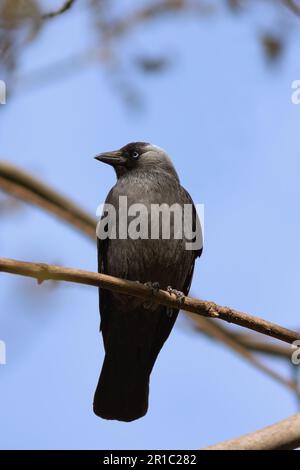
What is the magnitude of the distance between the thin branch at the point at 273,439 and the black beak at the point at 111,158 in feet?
11.9

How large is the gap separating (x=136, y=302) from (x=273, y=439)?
8.41ft

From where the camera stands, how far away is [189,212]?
680cm

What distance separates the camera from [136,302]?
659 centimetres

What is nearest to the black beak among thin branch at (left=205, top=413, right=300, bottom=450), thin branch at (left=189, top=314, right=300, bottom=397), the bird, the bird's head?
the bird's head

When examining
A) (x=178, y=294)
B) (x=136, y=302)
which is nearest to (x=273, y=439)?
(x=178, y=294)

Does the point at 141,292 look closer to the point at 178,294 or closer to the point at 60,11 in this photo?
the point at 178,294

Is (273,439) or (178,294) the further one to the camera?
(178,294)

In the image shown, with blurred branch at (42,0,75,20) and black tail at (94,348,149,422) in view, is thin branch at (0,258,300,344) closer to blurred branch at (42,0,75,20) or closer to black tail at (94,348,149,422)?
black tail at (94,348,149,422)

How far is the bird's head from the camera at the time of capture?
7.34m

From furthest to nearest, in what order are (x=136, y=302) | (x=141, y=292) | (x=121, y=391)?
1. (x=121, y=391)
2. (x=136, y=302)
3. (x=141, y=292)

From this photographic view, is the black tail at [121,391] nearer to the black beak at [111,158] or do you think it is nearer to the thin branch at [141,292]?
the thin branch at [141,292]

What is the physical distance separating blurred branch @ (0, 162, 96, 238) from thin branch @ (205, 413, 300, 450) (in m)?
3.12

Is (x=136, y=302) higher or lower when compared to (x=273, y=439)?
higher
